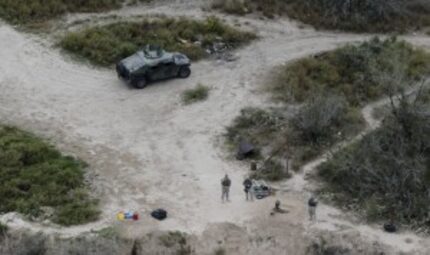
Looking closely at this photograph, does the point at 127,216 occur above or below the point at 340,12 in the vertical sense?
below

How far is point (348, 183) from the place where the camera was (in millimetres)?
29219

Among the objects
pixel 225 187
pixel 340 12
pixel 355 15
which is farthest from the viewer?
pixel 340 12

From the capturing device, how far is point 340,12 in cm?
4234

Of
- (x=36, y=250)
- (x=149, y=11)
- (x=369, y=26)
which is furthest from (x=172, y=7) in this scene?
(x=36, y=250)

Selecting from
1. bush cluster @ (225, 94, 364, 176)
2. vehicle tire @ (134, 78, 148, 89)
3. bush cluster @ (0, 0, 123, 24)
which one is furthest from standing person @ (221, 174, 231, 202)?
bush cluster @ (0, 0, 123, 24)

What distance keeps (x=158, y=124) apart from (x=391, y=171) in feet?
31.7

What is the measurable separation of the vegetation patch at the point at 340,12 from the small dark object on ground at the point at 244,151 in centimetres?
1321

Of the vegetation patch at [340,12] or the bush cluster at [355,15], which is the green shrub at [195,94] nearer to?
the vegetation patch at [340,12]

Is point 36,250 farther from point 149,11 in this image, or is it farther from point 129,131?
point 149,11

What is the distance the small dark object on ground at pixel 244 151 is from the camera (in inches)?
1197

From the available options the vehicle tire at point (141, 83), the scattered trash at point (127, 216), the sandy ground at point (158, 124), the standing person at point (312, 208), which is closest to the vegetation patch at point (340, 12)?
the sandy ground at point (158, 124)

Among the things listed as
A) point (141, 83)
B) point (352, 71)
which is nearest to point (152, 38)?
point (141, 83)

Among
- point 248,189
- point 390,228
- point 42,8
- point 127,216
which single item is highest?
point 42,8

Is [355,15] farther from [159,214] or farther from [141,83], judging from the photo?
[159,214]
